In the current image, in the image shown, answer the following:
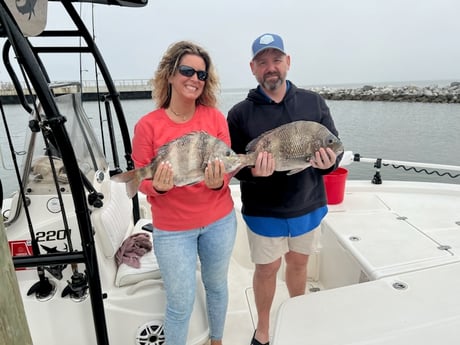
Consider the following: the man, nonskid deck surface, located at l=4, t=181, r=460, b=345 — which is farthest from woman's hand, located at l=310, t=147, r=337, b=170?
nonskid deck surface, located at l=4, t=181, r=460, b=345

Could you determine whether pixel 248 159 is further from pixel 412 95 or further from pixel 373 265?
pixel 412 95

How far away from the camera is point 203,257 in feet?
6.16

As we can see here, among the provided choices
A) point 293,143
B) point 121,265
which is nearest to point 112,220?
point 121,265

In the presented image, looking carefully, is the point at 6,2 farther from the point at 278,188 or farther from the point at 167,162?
the point at 278,188

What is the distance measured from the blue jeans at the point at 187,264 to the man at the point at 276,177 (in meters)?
0.28

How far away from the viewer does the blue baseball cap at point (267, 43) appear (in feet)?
6.32

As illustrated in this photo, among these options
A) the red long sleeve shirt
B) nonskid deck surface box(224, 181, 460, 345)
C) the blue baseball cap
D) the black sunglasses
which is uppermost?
the blue baseball cap

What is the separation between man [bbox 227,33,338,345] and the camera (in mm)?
1972

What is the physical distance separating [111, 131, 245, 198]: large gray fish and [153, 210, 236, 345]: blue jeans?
0.30 meters

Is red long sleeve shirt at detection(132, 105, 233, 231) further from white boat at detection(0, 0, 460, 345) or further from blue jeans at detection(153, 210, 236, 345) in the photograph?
white boat at detection(0, 0, 460, 345)

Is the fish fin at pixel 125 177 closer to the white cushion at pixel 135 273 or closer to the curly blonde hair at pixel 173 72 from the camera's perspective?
the curly blonde hair at pixel 173 72

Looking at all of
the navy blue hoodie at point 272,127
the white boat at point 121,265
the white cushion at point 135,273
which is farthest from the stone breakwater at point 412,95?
the white cushion at point 135,273

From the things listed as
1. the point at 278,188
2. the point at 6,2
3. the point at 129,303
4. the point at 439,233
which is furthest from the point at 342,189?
the point at 6,2

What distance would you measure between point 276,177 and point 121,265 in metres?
1.15
